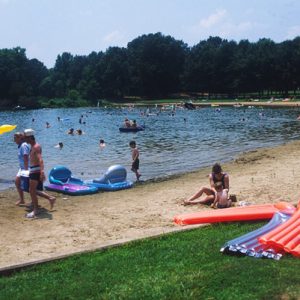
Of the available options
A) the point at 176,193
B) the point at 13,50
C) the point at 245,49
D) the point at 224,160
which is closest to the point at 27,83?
the point at 13,50

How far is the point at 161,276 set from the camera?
5.74m

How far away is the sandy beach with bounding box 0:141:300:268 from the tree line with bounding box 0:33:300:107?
3147 inches

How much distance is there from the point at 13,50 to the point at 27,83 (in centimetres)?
1080

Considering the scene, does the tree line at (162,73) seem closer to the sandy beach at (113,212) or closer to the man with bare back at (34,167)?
the sandy beach at (113,212)

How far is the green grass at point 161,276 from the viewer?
17.2 ft

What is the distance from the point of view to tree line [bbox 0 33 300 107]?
9444 centimetres

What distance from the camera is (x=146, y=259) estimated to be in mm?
6484

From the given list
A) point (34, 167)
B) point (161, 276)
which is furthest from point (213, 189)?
point (161, 276)

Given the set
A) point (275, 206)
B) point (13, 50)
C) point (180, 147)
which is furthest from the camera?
point (13, 50)

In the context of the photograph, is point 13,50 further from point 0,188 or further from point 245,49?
point 0,188

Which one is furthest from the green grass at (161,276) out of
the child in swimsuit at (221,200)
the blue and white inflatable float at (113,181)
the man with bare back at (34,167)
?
the blue and white inflatable float at (113,181)

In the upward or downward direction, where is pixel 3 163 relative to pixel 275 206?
downward

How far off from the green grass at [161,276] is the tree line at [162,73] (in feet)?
288

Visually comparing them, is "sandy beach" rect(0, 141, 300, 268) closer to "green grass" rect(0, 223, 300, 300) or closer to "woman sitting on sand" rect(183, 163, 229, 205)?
"woman sitting on sand" rect(183, 163, 229, 205)
